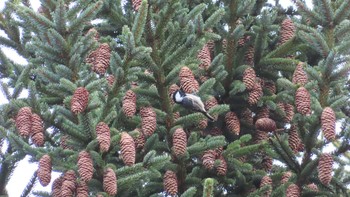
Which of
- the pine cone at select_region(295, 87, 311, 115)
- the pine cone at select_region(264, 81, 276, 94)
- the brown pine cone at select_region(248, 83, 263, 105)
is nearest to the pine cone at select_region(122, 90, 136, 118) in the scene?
the pine cone at select_region(295, 87, 311, 115)

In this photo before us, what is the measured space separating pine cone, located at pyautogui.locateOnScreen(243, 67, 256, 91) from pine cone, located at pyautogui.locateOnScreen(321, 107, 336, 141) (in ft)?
4.00

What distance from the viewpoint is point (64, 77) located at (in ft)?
18.2

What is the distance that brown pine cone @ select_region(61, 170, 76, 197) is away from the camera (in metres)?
4.93

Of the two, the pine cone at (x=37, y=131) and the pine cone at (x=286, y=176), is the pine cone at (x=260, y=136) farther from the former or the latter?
the pine cone at (x=37, y=131)

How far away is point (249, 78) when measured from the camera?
662 centimetres

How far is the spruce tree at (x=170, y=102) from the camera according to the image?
5242 millimetres

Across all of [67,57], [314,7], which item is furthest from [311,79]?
[67,57]

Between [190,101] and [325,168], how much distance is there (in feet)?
3.88

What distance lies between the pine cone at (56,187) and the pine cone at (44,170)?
0.49 ft

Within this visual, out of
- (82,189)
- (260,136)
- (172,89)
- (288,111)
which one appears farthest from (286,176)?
(82,189)

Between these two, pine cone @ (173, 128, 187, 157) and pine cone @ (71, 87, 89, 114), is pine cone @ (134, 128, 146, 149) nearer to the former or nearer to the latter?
pine cone @ (173, 128, 187, 157)

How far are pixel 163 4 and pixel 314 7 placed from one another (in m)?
1.38

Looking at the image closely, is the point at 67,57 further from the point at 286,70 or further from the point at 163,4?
the point at 286,70

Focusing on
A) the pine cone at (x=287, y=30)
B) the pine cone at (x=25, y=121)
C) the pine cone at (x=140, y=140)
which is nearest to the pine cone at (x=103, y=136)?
the pine cone at (x=25, y=121)
